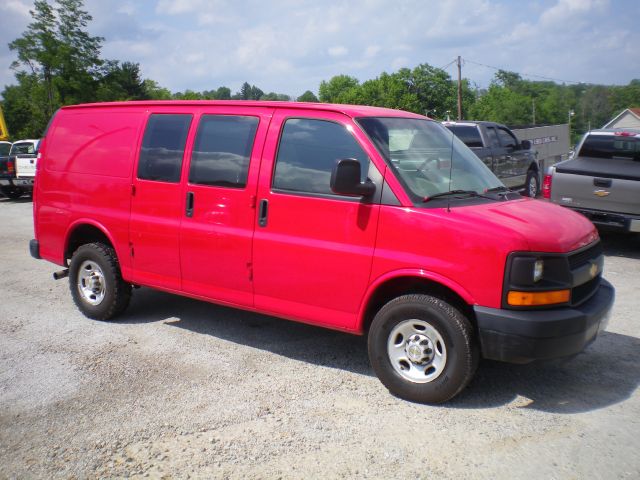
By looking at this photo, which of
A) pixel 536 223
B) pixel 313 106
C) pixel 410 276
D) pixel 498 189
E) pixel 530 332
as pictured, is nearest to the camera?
pixel 530 332

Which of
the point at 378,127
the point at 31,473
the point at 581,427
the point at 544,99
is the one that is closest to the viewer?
the point at 31,473

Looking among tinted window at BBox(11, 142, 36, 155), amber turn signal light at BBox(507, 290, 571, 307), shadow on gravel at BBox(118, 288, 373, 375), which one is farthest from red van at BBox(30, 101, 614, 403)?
tinted window at BBox(11, 142, 36, 155)

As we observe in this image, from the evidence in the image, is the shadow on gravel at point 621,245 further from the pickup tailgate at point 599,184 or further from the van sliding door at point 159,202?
the van sliding door at point 159,202

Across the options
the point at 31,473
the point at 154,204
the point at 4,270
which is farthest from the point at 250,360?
the point at 4,270

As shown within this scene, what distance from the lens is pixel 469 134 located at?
13.8 m

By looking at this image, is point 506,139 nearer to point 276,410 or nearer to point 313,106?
point 313,106

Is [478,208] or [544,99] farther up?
[544,99]

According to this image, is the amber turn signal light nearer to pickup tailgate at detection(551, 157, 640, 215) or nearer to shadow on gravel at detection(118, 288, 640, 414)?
shadow on gravel at detection(118, 288, 640, 414)

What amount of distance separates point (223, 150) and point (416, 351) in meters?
2.32

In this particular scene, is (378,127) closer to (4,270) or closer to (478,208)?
(478,208)

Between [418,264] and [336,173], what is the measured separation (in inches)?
33.3

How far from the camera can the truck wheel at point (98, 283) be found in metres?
6.09

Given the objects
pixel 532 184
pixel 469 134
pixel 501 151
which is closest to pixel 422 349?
pixel 469 134

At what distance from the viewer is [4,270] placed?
351 inches
